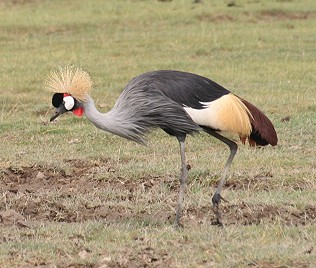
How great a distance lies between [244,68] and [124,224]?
9.00m

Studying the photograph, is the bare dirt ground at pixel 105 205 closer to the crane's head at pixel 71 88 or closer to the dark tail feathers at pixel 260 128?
the dark tail feathers at pixel 260 128

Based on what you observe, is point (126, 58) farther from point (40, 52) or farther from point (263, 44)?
point (263, 44)

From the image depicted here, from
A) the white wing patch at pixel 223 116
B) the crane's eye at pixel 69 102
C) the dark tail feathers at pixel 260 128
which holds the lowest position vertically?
the dark tail feathers at pixel 260 128

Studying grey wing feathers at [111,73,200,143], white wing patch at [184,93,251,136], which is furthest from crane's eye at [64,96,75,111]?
white wing patch at [184,93,251,136]

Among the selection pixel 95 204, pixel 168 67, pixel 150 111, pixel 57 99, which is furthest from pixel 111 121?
pixel 168 67

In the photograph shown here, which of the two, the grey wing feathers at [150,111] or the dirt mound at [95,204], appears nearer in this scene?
the grey wing feathers at [150,111]

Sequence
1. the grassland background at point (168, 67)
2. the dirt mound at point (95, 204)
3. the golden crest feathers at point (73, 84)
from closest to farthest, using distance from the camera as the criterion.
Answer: the grassland background at point (168, 67) → the golden crest feathers at point (73, 84) → the dirt mound at point (95, 204)

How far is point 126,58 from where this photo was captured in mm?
16047

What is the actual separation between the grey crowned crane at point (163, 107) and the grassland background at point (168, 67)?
700 mm

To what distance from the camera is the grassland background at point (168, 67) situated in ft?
19.0

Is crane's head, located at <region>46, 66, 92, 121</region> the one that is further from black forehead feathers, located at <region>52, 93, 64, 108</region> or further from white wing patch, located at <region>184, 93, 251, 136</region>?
white wing patch, located at <region>184, 93, 251, 136</region>

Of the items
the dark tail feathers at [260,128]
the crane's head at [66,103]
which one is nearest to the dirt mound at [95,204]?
the dark tail feathers at [260,128]

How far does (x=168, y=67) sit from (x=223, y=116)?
8567 mm

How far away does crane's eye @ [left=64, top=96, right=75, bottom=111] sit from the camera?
6492mm
